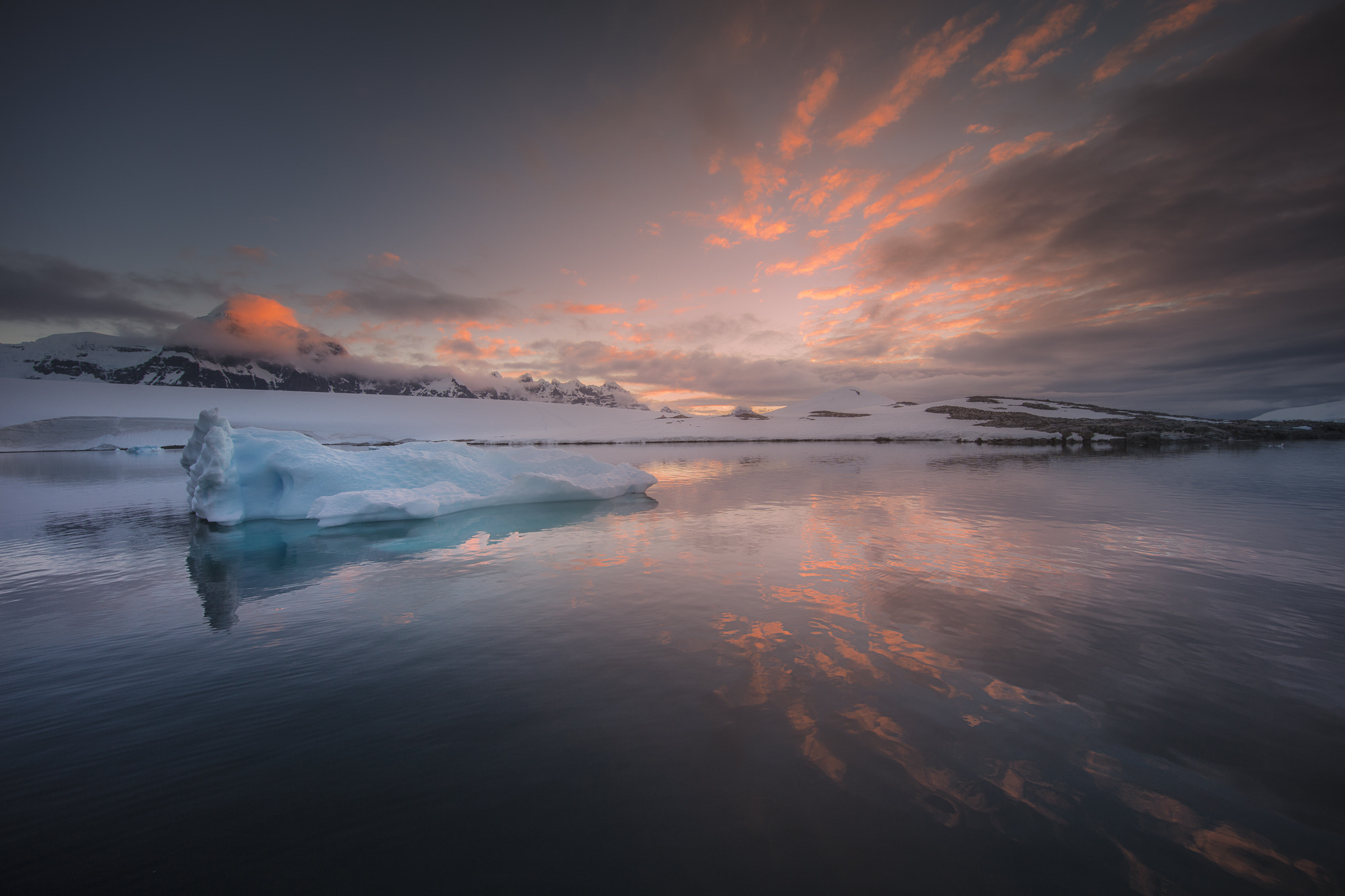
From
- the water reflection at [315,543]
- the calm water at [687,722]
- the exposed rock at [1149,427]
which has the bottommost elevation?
the water reflection at [315,543]

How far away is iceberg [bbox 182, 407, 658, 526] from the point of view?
11.4 meters

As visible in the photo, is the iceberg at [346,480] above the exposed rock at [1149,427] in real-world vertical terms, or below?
below

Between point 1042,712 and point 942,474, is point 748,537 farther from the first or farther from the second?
point 942,474

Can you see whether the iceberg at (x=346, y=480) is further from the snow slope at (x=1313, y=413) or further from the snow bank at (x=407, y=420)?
the snow slope at (x=1313, y=413)

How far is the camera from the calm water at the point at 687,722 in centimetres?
223

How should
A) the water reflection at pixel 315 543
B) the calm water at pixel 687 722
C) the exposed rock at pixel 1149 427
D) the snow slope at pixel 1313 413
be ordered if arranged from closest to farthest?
the calm water at pixel 687 722 → the water reflection at pixel 315 543 → the exposed rock at pixel 1149 427 → the snow slope at pixel 1313 413

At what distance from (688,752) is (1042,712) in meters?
2.45

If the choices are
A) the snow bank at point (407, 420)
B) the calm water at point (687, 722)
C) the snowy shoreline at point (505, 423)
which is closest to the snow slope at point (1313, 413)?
the snowy shoreline at point (505, 423)

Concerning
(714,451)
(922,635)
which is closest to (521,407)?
(714,451)

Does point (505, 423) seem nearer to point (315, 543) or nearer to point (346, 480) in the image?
point (346, 480)

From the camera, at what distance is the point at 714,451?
40.6m

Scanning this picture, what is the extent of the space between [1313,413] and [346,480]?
134023 mm

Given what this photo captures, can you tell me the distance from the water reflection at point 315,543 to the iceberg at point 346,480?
342 mm

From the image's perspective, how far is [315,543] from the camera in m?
9.41
